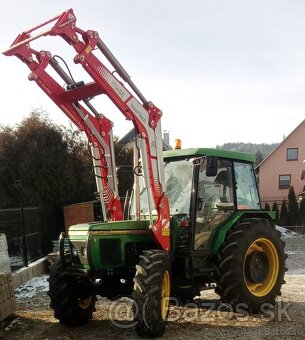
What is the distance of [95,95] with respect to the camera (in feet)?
19.1

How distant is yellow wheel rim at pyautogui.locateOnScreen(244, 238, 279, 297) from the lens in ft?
21.7

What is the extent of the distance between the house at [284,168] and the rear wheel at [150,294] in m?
32.6

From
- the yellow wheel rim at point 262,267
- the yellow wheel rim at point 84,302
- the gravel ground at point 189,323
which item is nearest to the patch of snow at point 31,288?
the gravel ground at point 189,323

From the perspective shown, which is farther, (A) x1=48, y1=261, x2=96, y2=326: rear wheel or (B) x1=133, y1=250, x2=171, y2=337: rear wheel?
(A) x1=48, y1=261, x2=96, y2=326: rear wheel

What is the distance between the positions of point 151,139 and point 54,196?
12.3 meters

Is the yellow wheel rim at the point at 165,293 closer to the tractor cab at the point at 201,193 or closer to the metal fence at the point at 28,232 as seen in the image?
the tractor cab at the point at 201,193

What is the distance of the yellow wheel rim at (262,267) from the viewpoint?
6.61m

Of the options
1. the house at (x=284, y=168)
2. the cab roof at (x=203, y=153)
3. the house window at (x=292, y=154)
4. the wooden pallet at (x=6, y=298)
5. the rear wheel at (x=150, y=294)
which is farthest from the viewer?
the house window at (x=292, y=154)

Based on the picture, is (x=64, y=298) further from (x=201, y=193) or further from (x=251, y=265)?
(x=251, y=265)

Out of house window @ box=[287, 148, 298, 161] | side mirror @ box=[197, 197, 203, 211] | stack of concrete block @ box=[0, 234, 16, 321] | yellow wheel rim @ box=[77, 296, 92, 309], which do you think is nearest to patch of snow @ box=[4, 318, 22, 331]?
stack of concrete block @ box=[0, 234, 16, 321]

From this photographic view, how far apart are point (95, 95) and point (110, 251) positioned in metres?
2.00

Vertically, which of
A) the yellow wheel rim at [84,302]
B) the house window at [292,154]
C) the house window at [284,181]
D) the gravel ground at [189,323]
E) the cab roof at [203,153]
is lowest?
the gravel ground at [189,323]

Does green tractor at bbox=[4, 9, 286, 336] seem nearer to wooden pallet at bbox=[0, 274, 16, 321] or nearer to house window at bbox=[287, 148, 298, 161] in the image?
wooden pallet at bbox=[0, 274, 16, 321]

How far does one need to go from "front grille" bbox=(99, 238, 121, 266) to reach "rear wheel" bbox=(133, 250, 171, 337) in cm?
45
